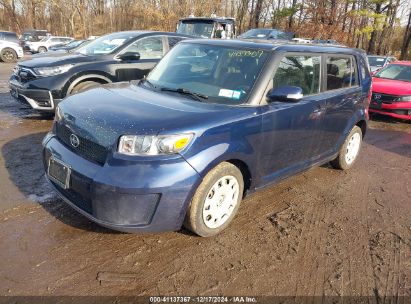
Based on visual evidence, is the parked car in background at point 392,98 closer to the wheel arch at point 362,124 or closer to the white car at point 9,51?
the wheel arch at point 362,124

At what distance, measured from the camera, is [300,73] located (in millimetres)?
4039

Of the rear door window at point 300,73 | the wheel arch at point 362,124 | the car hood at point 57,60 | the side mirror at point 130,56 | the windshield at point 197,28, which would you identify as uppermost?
the windshield at point 197,28

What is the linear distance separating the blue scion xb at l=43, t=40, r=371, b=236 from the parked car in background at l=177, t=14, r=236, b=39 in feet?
27.4

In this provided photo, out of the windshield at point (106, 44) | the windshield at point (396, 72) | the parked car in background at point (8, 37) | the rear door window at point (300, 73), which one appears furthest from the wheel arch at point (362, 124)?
the parked car in background at point (8, 37)

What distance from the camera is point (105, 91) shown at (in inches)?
150

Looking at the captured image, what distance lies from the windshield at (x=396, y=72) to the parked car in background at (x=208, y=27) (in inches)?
201

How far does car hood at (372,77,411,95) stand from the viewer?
29.7 feet

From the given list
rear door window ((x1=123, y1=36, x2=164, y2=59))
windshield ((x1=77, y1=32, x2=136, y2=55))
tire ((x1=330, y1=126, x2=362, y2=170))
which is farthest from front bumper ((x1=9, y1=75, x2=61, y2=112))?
tire ((x1=330, y1=126, x2=362, y2=170))

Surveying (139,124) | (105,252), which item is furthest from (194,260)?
(139,124)

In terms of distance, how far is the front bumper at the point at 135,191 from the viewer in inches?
109

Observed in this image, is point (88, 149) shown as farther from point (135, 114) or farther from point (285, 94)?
point (285, 94)

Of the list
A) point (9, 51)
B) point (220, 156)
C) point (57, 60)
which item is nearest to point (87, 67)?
point (57, 60)

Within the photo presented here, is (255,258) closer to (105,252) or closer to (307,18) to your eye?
Answer: (105,252)

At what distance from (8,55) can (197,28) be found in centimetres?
1342
